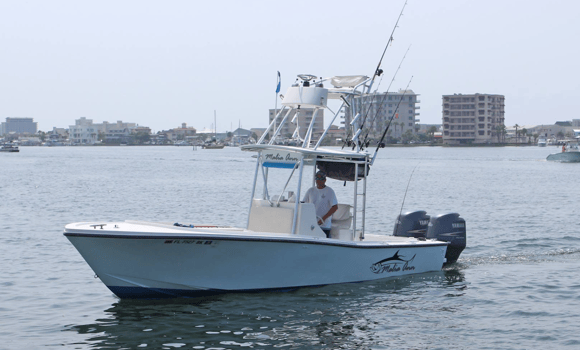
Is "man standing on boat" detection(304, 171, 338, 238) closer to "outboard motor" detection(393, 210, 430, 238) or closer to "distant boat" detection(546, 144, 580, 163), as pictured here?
"outboard motor" detection(393, 210, 430, 238)

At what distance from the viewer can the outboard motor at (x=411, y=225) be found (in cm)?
1700

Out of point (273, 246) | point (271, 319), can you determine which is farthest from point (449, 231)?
point (271, 319)

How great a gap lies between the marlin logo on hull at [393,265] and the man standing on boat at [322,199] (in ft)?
4.32

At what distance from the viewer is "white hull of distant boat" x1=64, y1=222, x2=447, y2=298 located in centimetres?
1209

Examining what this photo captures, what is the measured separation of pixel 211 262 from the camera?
12.6 metres

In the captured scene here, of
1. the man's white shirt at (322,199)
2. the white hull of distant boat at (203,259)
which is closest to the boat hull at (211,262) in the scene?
the white hull of distant boat at (203,259)

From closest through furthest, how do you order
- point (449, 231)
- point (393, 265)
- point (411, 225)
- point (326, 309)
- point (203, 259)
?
point (203, 259), point (326, 309), point (393, 265), point (449, 231), point (411, 225)

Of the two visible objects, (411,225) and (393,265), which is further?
(411,225)

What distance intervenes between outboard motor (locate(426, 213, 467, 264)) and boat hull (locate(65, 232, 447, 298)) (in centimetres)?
274

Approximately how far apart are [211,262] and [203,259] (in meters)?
0.17

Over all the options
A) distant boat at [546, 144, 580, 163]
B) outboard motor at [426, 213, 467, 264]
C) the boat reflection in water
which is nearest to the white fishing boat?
the boat reflection in water

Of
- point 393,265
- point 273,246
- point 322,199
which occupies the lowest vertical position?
point 393,265

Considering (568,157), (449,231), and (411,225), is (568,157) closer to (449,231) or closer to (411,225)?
(411,225)

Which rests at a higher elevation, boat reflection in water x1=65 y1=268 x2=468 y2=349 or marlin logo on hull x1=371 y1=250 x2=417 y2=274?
marlin logo on hull x1=371 y1=250 x2=417 y2=274
